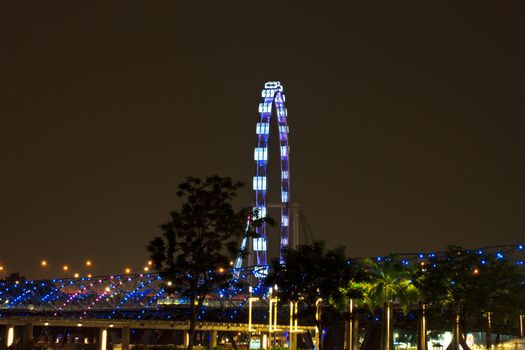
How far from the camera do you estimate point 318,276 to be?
69.3m

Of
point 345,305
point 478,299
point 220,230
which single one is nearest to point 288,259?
point 345,305

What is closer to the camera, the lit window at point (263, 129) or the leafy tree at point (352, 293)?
the leafy tree at point (352, 293)

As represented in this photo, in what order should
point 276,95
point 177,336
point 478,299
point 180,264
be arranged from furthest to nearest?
point 177,336 < point 276,95 < point 478,299 < point 180,264

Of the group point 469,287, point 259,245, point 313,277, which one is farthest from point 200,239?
point 259,245

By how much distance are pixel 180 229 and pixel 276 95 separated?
3562 inches

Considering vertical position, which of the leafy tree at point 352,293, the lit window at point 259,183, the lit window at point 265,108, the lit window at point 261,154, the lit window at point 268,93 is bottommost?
the leafy tree at point 352,293

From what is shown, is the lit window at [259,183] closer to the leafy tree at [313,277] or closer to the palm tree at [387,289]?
the palm tree at [387,289]

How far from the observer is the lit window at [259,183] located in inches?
5556

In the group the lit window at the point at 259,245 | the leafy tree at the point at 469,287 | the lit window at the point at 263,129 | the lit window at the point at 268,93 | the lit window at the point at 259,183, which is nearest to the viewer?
the leafy tree at the point at 469,287

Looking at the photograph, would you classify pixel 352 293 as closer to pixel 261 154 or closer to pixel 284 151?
pixel 261 154

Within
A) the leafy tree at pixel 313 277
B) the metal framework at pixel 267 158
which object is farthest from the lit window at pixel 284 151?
the leafy tree at pixel 313 277

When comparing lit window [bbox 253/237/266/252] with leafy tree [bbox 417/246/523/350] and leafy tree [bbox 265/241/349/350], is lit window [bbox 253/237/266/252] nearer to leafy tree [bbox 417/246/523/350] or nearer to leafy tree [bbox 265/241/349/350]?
leafy tree [bbox 417/246/523/350]

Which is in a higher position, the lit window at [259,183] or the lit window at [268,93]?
the lit window at [268,93]

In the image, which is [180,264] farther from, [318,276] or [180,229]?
[318,276]
